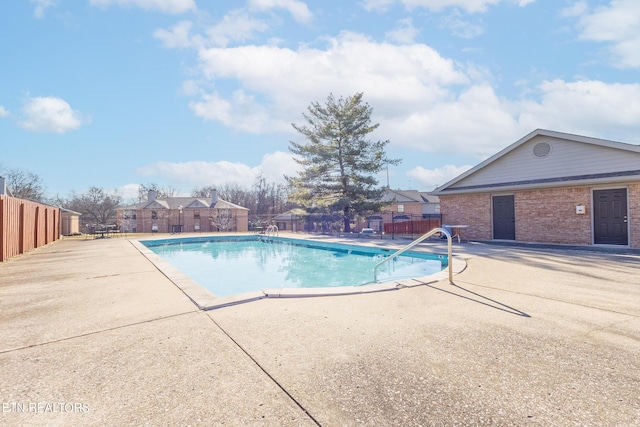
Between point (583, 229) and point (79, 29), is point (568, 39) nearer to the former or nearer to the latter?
point (583, 229)

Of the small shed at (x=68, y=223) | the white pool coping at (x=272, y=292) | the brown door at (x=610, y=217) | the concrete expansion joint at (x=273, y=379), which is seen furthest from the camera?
the small shed at (x=68, y=223)

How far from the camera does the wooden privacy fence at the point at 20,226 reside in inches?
374

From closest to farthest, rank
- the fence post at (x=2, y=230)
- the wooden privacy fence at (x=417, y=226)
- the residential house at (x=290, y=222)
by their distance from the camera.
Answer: the fence post at (x=2, y=230) → the wooden privacy fence at (x=417, y=226) → the residential house at (x=290, y=222)

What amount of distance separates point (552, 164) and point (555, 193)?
126cm

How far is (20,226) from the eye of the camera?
11594mm

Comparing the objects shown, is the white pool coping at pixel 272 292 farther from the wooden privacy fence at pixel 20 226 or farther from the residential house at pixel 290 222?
the residential house at pixel 290 222

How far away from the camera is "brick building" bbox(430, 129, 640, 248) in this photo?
1038 cm

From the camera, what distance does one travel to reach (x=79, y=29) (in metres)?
9.04

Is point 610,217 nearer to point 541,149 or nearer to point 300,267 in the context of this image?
point 541,149

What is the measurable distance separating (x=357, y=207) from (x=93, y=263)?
15.9 metres

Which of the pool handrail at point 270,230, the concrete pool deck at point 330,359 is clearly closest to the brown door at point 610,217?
the concrete pool deck at point 330,359

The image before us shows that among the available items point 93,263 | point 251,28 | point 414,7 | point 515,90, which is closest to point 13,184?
point 93,263

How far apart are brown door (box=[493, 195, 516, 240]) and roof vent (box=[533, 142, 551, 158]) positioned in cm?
196

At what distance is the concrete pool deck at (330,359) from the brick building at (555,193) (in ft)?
26.0
